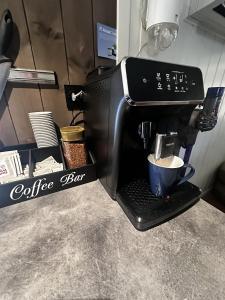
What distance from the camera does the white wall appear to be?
54 centimetres

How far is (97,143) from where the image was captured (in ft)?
1.67

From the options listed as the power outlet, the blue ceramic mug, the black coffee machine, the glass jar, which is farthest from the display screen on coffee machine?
the power outlet

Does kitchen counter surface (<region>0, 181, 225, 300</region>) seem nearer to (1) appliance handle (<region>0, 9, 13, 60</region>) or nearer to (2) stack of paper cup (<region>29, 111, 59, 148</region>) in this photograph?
(2) stack of paper cup (<region>29, 111, 59, 148</region>)

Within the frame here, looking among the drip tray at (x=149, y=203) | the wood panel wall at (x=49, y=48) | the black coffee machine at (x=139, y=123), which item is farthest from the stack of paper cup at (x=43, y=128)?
the drip tray at (x=149, y=203)

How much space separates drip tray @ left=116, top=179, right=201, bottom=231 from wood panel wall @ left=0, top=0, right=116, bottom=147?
0.43m

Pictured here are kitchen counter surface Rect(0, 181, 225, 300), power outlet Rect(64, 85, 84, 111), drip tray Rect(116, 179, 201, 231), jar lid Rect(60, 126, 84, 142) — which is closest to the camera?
→ kitchen counter surface Rect(0, 181, 225, 300)

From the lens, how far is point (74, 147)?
20.3 inches

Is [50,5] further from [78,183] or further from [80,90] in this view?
[78,183]

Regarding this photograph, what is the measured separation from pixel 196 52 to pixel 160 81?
63 cm

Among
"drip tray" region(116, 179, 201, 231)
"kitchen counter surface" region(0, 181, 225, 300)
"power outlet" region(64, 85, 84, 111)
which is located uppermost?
"power outlet" region(64, 85, 84, 111)

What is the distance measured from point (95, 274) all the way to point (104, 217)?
13 centimetres

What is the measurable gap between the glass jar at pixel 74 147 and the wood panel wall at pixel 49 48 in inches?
7.3

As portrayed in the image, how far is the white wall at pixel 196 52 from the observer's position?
1.78 ft

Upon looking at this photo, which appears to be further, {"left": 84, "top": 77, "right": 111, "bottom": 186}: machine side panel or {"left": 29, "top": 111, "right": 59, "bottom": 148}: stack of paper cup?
{"left": 29, "top": 111, "right": 59, "bottom": 148}: stack of paper cup
